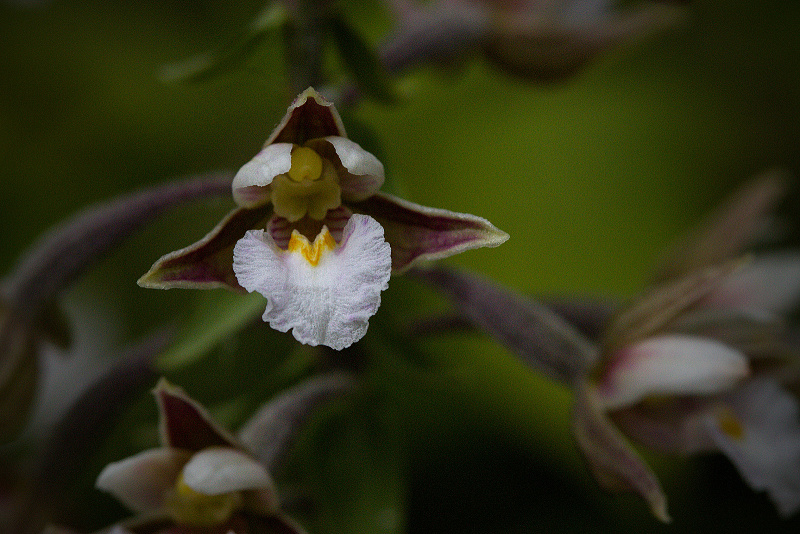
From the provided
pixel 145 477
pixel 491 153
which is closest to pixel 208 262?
pixel 145 477

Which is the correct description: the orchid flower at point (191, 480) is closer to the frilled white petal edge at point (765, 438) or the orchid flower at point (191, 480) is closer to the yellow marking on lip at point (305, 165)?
the yellow marking on lip at point (305, 165)

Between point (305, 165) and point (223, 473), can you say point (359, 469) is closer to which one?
point (223, 473)

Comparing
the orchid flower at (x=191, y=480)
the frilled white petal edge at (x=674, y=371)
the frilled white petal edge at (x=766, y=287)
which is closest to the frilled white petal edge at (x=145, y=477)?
the orchid flower at (x=191, y=480)

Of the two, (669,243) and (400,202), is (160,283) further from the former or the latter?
(669,243)

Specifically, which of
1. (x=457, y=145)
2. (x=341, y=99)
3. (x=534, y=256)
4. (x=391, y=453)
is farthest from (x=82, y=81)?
(x=391, y=453)

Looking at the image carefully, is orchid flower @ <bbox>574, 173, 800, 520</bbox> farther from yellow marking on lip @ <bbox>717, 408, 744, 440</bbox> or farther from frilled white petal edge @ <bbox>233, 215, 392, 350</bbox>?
frilled white petal edge @ <bbox>233, 215, 392, 350</bbox>

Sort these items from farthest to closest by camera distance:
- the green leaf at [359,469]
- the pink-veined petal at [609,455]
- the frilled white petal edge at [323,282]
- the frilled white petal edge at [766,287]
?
the frilled white petal edge at [766,287], the green leaf at [359,469], the pink-veined petal at [609,455], the frilled white petal edge at [323,282]

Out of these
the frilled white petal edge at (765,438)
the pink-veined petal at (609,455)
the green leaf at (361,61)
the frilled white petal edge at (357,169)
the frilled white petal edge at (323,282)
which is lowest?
the frilled white petal edge at (765,438)
